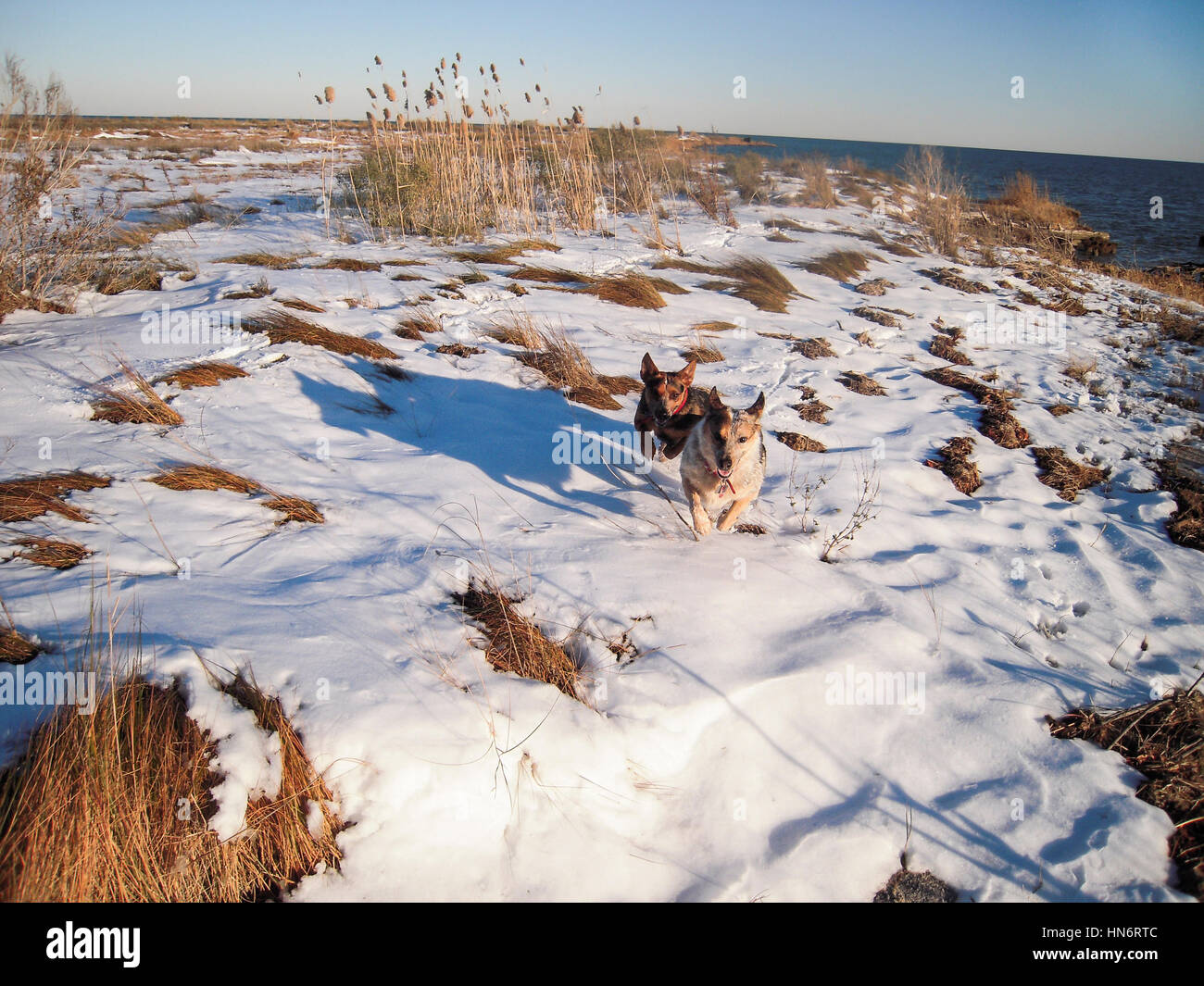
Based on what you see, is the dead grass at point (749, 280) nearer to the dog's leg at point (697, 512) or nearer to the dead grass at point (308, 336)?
the dead grass at point (308, 336)

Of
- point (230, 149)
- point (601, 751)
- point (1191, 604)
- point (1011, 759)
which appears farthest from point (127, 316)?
Answer: point (230, 149)

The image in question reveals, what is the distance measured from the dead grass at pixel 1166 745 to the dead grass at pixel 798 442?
2.82 m

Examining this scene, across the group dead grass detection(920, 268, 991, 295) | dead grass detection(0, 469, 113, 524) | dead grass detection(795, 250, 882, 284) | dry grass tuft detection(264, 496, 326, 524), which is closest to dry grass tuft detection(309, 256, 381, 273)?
dead grass detection(0, 469, 113, 524)

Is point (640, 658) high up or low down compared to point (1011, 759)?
up

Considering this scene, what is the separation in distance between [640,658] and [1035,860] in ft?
5.78

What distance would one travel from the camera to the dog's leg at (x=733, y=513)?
3.87 metres

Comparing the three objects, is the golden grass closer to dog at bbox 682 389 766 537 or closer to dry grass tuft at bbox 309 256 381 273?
dog at bbox 682 389 766 537

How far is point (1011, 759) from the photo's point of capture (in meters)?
2.66
